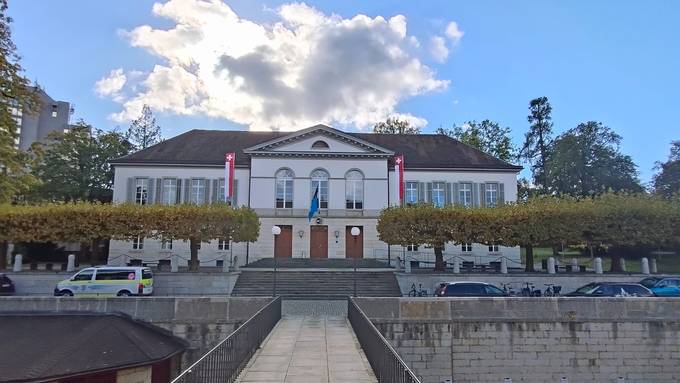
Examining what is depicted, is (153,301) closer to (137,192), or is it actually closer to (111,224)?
(111,224)

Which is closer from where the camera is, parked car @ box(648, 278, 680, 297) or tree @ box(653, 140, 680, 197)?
parked car @ box(648, 278, 680, 297)

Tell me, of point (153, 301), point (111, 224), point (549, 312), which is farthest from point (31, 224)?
point (549, 312)

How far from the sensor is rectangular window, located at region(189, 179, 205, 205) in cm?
3762

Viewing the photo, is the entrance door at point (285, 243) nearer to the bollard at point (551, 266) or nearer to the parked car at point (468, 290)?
the parked car at point (468, 290)

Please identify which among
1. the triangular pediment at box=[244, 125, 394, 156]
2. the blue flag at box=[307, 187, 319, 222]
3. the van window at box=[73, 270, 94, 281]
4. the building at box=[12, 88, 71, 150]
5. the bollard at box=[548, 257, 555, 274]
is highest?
the building at box=[12, 88, 71, 150]

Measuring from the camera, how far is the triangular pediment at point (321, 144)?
3734cm

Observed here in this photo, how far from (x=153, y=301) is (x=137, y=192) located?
76.6ft

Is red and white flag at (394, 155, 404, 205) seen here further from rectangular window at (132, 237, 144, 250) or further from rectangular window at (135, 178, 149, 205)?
rectangular window at (132, 237, 144, 250)

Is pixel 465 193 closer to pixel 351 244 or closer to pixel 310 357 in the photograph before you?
pixel 351 244

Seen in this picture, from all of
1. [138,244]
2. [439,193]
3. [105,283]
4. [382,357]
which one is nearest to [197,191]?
[138,244]

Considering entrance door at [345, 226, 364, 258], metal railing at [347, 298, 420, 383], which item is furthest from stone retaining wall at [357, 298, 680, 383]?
entrance door at [345, 226, 364, 258]

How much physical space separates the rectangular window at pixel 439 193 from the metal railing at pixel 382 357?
26.7m

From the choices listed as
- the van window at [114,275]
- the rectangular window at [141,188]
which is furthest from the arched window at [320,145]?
the van window at [114,275]

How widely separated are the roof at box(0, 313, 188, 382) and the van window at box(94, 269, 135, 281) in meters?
7.84
